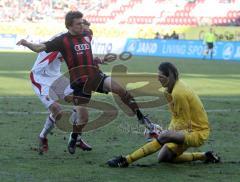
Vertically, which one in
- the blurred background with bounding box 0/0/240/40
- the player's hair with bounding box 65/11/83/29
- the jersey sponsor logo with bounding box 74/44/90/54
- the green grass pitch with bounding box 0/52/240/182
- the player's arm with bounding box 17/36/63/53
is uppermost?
the player's hair with bounding box 65/11/83/29

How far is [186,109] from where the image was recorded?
7.88 metres

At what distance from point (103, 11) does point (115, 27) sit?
A: 384 inches

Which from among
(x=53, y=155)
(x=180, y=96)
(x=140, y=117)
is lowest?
(x=53, y=155)

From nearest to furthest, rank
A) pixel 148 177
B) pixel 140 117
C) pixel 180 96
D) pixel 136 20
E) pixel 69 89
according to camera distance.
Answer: pixel 148 177
pixel 180 96
pixel 140 117
pixel 69 89
pixel 136 20

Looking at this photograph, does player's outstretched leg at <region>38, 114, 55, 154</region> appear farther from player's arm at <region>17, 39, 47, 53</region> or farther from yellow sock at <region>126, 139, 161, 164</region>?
yellow sock at <region>126, 139, 161, 164</region>

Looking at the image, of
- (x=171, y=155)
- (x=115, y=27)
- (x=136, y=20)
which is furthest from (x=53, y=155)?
(x=136, y=20)

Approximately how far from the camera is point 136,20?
55875 mm

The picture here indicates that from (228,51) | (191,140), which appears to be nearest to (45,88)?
(191,140)

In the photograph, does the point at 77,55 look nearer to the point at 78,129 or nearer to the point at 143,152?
the point at 78,129

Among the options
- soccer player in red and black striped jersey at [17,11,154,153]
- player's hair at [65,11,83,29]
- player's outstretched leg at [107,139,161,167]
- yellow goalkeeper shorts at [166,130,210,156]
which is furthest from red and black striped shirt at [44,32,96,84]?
yellow goalkeeper shorts at [166,130,210,156]

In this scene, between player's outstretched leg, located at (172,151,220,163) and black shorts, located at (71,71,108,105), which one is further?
black shorts, located at (71,71,108,105)

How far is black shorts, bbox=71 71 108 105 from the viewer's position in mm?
8992

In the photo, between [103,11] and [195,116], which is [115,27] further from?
[195,116]

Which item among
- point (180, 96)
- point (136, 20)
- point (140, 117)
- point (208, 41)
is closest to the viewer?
point (180, 96)
